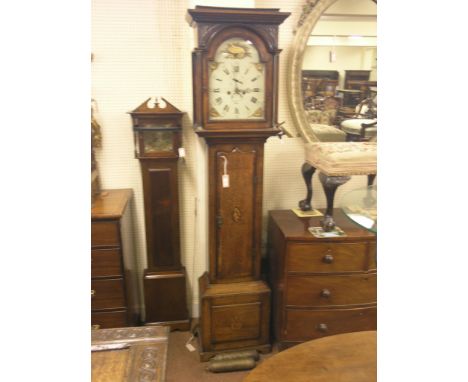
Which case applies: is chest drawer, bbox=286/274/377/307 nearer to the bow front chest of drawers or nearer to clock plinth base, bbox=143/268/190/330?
the bow front chest of drawers

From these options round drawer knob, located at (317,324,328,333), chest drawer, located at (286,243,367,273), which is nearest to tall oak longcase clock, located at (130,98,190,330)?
chest drawer, located at (286,243,367,273)

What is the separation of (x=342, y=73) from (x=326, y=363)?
1.82 metres

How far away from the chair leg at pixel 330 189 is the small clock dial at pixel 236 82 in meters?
0.49

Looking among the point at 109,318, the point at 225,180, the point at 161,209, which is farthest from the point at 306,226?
the point at 109,318

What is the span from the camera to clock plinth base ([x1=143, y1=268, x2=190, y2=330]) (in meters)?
2.47

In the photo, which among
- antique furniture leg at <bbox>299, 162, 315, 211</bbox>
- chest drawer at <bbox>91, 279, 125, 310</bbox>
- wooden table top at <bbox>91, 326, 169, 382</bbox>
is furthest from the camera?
antique furniture leg at <bbox>299, 162, 315, 211</bbox>

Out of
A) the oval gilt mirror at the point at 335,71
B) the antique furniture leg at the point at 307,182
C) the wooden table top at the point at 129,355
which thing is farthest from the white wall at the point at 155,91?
the wooden table top at the point at 129,355

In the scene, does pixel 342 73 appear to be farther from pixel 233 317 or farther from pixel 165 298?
pixel 165 298

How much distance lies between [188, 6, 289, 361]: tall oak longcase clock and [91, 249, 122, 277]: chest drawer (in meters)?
0.51

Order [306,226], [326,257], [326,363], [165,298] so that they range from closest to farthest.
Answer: [326,363] → [326,257] → [306,226] → [165,298]

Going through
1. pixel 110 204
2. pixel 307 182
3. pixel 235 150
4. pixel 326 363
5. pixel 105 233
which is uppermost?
pixel 235 150

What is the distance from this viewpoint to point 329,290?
2.21 metres

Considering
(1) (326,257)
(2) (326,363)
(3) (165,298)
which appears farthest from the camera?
(3) (165,298)
